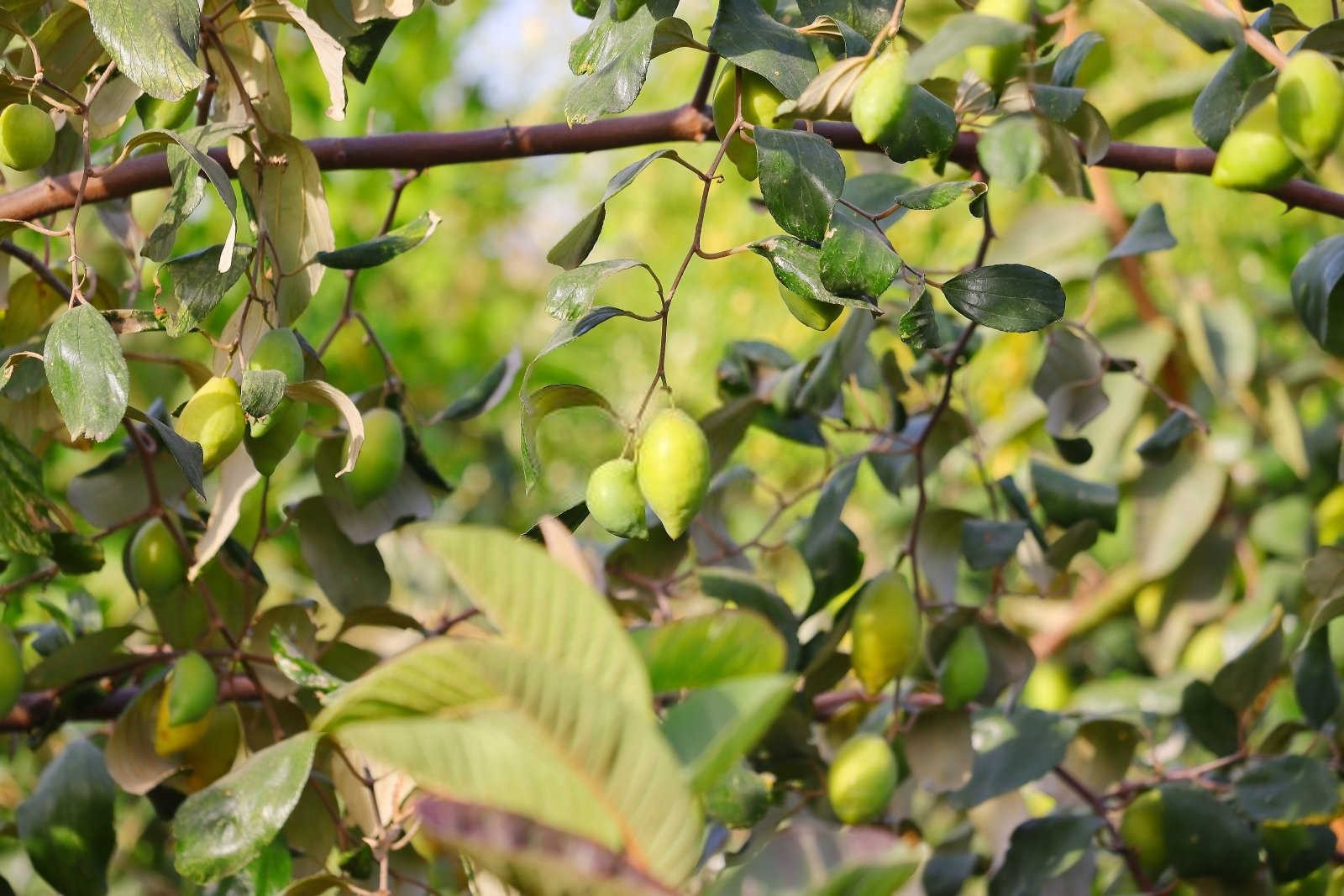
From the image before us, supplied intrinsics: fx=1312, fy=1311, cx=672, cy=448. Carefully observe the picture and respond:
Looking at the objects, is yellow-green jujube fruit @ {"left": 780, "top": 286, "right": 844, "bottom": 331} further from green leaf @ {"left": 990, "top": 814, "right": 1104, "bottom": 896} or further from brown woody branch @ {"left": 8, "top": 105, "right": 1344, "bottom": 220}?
green leaf @ {"left": 990, "top": 814, "right": 1104, "bottom": 896}

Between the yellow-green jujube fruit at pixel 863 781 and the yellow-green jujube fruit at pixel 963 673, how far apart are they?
9cm

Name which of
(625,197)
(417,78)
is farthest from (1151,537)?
(625,197)

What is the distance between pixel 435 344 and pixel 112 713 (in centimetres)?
182

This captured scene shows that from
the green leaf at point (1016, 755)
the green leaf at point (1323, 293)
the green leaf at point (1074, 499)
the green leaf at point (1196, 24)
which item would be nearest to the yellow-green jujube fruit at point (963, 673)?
the green leaf at point (1016, 755)

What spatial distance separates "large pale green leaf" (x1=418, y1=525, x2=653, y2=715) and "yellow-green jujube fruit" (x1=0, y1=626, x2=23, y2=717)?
49cm

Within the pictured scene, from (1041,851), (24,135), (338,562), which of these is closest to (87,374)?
(24,135)

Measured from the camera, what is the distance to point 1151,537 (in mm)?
1433

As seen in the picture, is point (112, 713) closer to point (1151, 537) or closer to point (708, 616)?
point (708, 616)

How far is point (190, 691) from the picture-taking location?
720 millimetres

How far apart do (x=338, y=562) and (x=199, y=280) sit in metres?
0.27

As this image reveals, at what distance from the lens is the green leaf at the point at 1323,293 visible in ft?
2.36

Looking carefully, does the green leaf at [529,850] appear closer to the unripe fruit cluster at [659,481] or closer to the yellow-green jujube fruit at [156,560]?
the unripe fruit cluster at [659,481]

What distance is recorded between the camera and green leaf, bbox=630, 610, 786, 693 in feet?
1.17

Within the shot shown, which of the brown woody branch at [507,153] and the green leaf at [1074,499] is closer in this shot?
the brown woody branch at [507,153]
